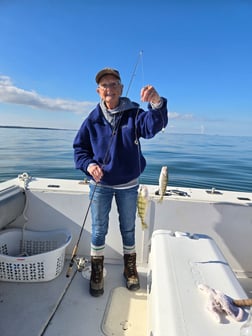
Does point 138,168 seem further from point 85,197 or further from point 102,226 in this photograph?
point 85,197

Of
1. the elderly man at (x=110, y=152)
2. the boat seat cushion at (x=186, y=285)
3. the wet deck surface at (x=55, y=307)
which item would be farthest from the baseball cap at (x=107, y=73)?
the wet deck surface at (x=55, y=307)

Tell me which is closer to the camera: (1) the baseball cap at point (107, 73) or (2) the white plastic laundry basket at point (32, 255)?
(1) the baseball cap at point (107, 73)

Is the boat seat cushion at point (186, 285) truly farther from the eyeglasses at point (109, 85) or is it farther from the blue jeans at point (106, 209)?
the eyeglasses at point (109, 85)

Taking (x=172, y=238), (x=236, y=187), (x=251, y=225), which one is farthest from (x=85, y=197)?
(x=236, y=187)

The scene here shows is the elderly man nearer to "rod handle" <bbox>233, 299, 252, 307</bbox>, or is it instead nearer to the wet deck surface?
the wet deck surface

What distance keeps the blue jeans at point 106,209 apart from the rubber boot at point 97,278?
0.06m

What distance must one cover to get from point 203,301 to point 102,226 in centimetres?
107

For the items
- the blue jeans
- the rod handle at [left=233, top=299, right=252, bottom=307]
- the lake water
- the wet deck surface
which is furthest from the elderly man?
the lake water

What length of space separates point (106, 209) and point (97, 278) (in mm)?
552

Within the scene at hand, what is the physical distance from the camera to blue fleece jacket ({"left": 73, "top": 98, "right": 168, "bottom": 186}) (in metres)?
1.87

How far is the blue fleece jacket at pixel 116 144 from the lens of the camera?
73.6 inches

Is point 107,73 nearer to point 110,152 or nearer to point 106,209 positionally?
point 110,152

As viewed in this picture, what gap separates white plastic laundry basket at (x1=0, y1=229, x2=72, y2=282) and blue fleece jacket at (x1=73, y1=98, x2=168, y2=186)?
80 centimetres

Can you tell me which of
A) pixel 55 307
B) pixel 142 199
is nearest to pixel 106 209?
pixel 142 199
